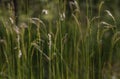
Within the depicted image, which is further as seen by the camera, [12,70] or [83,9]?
[83,9]

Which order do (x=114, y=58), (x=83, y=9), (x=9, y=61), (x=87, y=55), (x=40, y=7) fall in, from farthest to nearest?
(x=83, y=9) < (x=40, y=7) < (x=114, y=58) < (x=9, y=61) < (x=87, y=55)

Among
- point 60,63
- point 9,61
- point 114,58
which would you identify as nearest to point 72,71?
point 60,63

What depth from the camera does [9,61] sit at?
2316 mm

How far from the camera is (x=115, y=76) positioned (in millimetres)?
2664

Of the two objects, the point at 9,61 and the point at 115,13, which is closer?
the point at 9,61

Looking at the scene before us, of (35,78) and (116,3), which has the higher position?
(116,3)

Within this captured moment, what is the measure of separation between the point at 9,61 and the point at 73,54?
40 cm

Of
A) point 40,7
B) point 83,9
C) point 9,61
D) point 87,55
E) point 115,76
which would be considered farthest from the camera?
point 83,9

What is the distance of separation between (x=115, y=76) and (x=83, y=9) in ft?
3.54

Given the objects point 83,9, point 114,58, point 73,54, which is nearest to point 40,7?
point 83,9

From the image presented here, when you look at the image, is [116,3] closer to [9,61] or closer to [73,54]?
[73,54]

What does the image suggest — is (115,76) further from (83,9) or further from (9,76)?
(83,9)

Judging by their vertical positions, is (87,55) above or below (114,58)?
above

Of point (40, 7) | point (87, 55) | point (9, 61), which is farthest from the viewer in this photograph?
point (40, 7)
